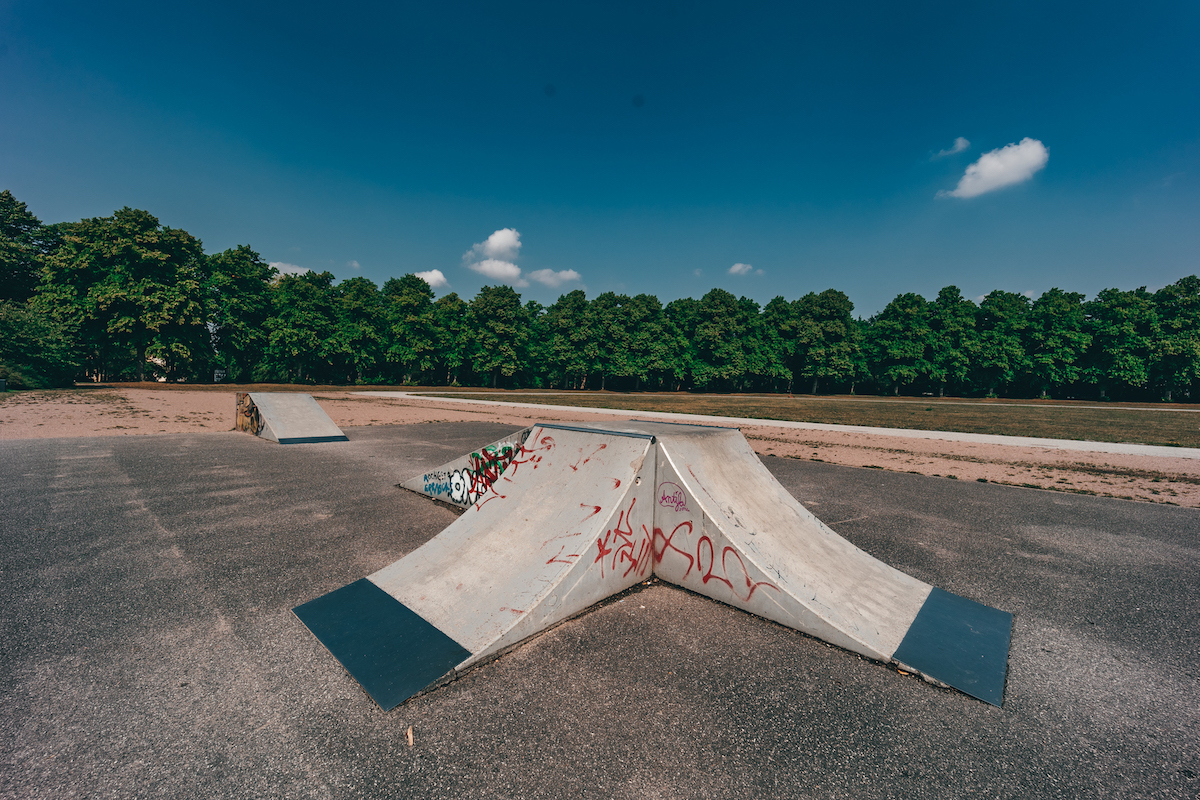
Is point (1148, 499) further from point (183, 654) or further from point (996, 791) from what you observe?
point (183, 654)

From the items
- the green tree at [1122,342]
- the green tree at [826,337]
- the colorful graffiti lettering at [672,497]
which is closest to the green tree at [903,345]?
the green tree at [826,337]

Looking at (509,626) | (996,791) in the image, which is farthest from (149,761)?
(996,791)

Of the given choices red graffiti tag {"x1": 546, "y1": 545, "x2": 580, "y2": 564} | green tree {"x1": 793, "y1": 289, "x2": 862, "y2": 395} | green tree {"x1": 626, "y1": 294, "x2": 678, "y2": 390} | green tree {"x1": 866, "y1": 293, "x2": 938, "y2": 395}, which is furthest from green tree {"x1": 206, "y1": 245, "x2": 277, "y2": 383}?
green tree {"x1": 866, "y1": 293, "x2": 938, "y2": 395}

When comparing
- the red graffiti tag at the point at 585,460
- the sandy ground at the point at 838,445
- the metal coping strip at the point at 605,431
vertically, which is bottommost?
the sandy ground at the point at 838,445

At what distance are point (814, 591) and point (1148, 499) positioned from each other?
8.67 metres

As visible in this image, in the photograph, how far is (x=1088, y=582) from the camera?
465 cm

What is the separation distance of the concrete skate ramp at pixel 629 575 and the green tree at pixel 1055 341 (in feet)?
201

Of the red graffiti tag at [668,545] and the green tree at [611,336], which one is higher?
the green tree at [611,336]

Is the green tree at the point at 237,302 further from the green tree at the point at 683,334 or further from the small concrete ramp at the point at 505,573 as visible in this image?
the small concrete ramp at the point at 505,573

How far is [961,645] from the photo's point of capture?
341 cm

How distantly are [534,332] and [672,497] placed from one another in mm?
54814

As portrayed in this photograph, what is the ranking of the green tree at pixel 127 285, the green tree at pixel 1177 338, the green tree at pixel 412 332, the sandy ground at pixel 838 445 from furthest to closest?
the green tree at pixel 412 332 < the green tree at pixel 1177 338 < the green tree at pixel 127 285 < the sandy ground at pixel 838 445

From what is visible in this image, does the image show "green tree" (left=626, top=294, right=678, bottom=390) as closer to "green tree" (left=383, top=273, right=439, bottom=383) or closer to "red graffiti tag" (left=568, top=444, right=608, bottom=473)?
"green tree" (left=383, top=273, right=439, bottom=383)

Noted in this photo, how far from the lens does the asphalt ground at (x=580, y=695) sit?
2.25 m
